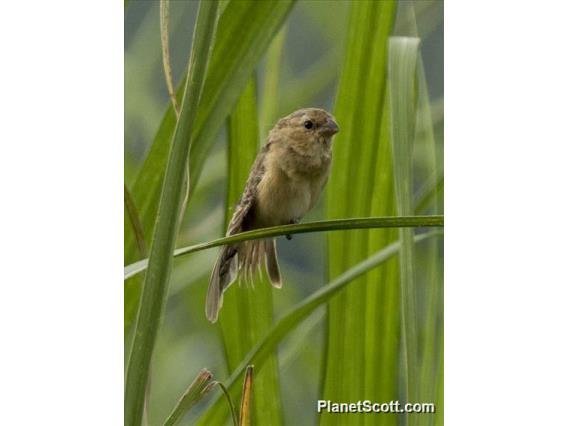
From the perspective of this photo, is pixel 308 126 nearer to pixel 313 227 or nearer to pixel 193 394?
pixel 313 227

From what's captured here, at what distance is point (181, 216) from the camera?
106cm

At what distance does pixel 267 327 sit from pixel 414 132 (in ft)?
0.97

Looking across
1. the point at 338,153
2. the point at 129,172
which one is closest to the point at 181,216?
the point at 129,172

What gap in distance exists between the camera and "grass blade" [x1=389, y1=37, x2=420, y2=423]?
3.38ft

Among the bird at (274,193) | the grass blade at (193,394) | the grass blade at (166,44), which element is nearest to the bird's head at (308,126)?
the bird at (274,193)

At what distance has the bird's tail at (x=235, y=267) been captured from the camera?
1092mm

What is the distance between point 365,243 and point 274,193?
0.13 m

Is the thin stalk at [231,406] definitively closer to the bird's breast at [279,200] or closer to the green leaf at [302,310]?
the green leaf at [302,310]

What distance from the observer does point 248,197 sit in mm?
1103

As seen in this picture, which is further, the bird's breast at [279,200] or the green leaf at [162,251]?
the bird's breast at [279,200]

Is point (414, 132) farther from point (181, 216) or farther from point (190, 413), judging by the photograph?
point (190, 413)

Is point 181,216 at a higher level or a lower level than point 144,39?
lower

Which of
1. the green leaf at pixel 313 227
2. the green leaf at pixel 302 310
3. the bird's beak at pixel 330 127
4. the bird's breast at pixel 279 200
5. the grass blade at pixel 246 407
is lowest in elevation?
the grass blade at pixel 246 407

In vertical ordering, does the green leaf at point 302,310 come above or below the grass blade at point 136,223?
below
